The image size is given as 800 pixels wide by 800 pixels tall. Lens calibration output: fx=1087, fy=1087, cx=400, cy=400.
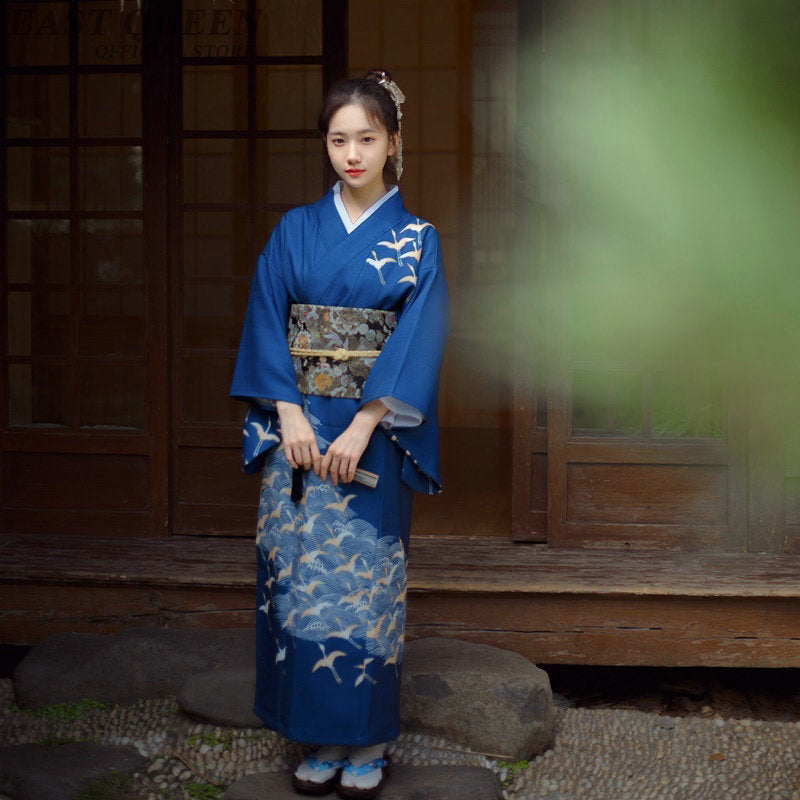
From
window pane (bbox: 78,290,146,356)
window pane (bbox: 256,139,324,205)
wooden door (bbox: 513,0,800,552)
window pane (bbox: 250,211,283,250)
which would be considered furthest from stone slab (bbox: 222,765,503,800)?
window pane (bbox: 256,139,324,205)

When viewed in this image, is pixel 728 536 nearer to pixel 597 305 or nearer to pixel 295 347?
pixel 597 305

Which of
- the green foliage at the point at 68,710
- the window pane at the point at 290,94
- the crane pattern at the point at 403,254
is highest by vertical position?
the window pane at the point at 290,94

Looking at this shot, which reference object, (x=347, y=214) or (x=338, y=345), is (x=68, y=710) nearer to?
(x=338, y=345)

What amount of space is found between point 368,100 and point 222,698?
1691 millimetres

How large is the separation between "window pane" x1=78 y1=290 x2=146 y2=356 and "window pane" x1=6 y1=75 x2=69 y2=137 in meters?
0.66

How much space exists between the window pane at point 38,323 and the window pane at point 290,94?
1.11 metres

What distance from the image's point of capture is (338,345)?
8.39ft

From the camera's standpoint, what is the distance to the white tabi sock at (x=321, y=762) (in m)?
2.66

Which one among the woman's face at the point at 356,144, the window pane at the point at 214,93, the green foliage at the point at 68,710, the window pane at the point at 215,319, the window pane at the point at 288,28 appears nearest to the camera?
the woman's face at the point at 356,144

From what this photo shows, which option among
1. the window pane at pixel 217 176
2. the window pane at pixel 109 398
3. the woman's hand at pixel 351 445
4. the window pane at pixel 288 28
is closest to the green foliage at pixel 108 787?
the woman's hand at pixel 351 445

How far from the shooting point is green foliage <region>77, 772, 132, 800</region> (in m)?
2.77

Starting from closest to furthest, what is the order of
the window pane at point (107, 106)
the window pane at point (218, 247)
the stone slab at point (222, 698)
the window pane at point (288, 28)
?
the stone slab at point (222, 698)
the window pane at point (288, 28)
the window pane at point (107, 106)
the window pane at point (218, 247)

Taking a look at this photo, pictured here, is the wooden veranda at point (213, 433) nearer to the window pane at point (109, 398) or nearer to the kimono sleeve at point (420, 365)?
the window pane at point (109, 398)

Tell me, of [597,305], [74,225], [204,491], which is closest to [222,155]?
[74,225]
